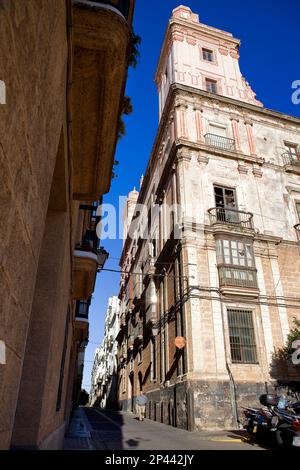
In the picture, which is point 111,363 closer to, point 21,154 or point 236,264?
point 236,264

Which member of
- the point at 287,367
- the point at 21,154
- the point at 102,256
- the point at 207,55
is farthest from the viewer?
the point at 207,55

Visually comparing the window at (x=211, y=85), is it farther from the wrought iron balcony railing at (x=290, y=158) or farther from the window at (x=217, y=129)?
the wrought iron balcony railing at (x=290, y=158)

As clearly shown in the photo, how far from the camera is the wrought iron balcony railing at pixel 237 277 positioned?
1492cm

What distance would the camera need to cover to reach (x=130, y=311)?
100 ft

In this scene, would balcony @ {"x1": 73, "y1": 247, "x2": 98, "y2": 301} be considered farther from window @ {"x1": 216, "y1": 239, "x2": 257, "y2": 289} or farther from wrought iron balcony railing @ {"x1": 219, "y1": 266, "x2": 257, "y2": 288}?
window @ {"x1": 216, "y1": 239, "x2": 257, "y2": 289}

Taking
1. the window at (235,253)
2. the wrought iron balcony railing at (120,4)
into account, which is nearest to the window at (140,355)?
the window at (235,253)

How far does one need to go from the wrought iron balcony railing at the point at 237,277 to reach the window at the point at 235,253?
322mm

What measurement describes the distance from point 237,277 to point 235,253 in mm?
1239

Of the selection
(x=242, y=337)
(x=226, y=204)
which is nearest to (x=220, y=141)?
(x=226, y=204)

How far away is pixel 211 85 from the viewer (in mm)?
22531
